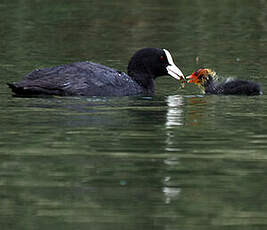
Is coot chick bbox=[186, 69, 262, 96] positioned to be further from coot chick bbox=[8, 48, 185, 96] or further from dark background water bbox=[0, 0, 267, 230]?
coot chick bbox=[8, 48, 185, 96]

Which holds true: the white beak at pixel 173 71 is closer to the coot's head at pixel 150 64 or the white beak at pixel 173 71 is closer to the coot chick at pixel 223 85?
the coot's head at pixel 150 64

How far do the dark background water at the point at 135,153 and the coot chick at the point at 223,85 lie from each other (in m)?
0.18

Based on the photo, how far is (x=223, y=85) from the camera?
45.7ft

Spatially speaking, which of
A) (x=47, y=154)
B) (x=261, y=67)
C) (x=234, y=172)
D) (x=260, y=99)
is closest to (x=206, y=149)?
(x=234, y=172)

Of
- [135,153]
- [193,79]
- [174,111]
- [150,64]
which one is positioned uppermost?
[135,153]

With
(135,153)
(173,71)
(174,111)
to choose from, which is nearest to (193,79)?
(173,71)

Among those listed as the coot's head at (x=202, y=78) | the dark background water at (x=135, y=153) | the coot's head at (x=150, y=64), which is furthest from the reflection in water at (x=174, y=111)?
the coot's head at (x=150, y=64)

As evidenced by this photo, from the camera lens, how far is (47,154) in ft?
29.0

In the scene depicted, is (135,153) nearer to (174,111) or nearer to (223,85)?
(174,111)

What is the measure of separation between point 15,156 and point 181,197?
7.28 feet

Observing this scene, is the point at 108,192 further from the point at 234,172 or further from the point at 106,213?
the point at 234,172

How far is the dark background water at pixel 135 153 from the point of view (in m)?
6.74

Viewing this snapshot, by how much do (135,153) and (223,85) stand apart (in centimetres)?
528

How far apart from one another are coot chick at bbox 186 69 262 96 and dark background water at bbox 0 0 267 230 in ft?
0.59
